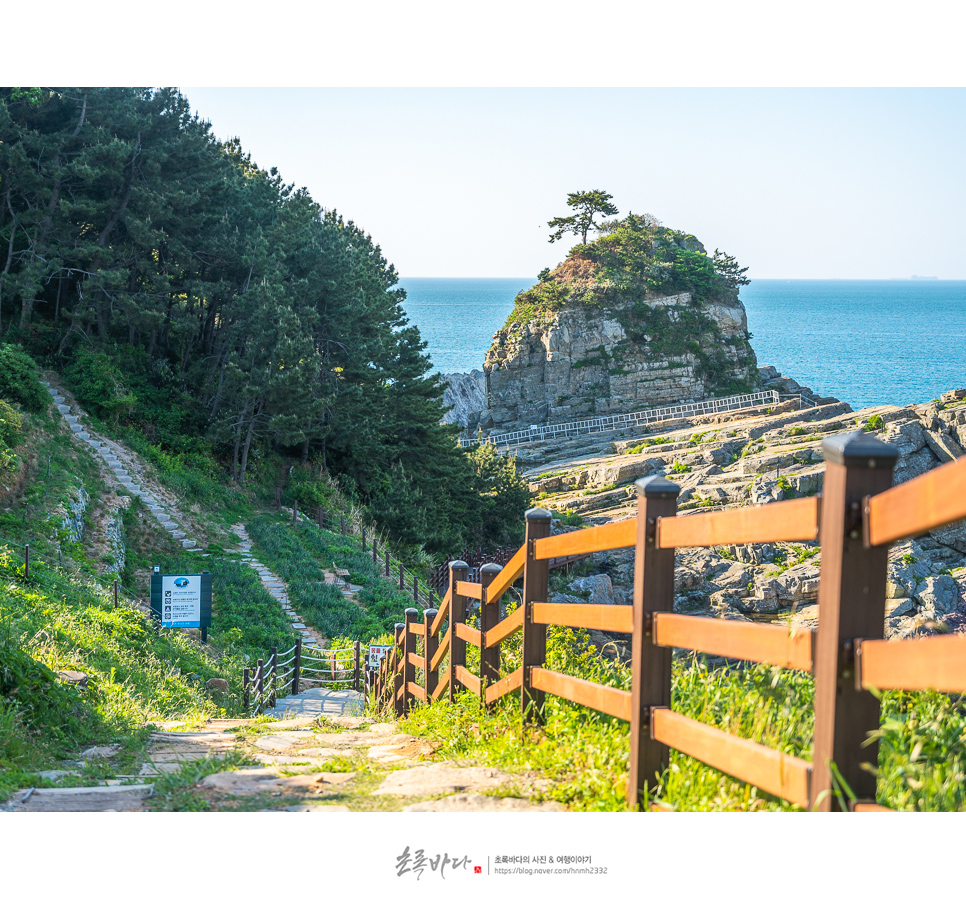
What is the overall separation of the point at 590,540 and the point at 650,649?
700mm

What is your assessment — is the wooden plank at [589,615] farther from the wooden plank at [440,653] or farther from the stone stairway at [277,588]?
the stone stairway at [277,588]

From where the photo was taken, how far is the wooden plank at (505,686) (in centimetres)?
445

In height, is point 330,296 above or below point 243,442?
above

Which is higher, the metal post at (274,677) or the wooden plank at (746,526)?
the wooden plank at (746,526)

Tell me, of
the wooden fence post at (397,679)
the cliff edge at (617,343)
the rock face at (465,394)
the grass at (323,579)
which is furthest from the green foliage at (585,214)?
the wooden fence post at (397,679)

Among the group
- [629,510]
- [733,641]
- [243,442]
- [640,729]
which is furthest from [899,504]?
[629,510]

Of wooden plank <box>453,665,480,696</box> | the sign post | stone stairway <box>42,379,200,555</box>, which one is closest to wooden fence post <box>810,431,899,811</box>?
wooden plank <box>453,665,480,696</box>

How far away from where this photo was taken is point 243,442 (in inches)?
1072

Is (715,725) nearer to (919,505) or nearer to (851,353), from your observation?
(919,505)

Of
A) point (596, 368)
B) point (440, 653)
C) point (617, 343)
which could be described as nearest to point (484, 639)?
point (440, 653)

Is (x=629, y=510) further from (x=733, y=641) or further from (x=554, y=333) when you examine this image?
(x=733, y=641)

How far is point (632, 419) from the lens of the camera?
176 ft

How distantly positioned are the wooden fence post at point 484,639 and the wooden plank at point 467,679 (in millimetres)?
80

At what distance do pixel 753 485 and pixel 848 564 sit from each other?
30.3 metres
